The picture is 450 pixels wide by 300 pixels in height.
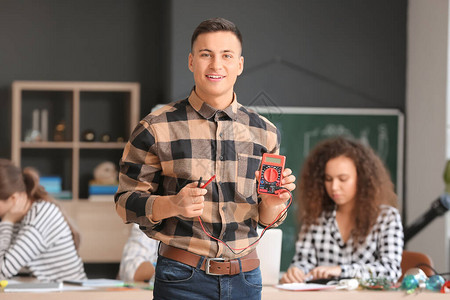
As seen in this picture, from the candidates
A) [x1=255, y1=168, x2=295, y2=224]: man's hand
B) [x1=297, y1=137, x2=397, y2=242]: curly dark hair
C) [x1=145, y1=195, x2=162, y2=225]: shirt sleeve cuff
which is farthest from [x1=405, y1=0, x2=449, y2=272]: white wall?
[x1=145, y1=195, x2=162, y2=225]: shirt sleeve cuff

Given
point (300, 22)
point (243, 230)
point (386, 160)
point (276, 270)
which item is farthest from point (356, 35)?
point (243, 230)

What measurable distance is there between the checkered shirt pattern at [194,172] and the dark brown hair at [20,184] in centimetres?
164

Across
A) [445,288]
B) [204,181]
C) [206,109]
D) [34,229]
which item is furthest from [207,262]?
[34,229]

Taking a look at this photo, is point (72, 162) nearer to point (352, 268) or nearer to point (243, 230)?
point (352, 268)

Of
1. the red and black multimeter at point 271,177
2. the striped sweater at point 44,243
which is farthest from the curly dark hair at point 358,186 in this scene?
the red and black multimeter at point 271,177

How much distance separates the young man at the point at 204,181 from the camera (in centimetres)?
152

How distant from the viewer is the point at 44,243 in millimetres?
3000

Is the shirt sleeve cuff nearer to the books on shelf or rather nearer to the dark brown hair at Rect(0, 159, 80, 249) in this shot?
the dark brown hair at Rect(0, 159, 80, 249)

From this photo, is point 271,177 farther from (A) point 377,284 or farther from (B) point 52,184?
(B) point 52,184

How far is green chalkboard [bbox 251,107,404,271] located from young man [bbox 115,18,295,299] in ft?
9.68

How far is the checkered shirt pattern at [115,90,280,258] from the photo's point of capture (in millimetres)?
1521

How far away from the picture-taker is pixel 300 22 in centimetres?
469

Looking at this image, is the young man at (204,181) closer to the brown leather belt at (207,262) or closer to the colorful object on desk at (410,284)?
the brown leather belt at (207,262)

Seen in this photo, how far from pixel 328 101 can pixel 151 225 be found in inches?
133
